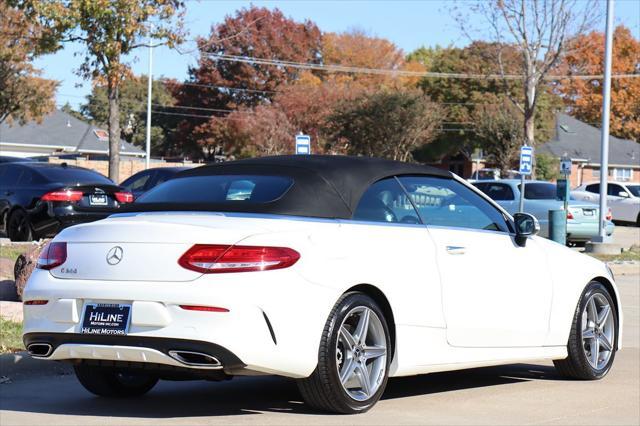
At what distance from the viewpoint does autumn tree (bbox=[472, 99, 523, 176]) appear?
6712cm

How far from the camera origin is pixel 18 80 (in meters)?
48.6

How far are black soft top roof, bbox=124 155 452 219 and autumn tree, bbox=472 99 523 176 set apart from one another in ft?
196

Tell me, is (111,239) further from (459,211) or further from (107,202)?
(107,202)

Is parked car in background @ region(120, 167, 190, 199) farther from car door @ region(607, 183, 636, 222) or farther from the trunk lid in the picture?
car door @ region(607, 183, 636, 222)

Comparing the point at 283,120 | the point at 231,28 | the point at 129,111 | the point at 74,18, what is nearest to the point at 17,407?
the point at 74,18

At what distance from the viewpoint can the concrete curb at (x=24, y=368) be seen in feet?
27.1

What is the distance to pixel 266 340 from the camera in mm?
6199

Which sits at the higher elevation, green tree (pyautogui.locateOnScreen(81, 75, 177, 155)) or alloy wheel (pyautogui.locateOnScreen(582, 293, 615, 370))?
green tree (pyautogui.locateOnScreen(81, 75, 177, 155))

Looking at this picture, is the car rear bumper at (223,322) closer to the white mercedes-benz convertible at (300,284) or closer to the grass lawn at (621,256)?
the white mercedes-benz convertible at (300,284)

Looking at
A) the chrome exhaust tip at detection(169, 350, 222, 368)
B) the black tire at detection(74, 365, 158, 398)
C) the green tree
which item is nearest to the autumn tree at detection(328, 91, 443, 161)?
the green tree

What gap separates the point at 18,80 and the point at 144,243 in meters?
44.0

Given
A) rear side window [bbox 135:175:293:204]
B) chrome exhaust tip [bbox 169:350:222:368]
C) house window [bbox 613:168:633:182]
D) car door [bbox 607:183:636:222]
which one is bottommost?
car door [bbox 607:183:636:222]

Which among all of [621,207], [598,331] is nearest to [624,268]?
[598,331]

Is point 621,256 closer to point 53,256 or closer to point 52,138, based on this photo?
point 53,256
